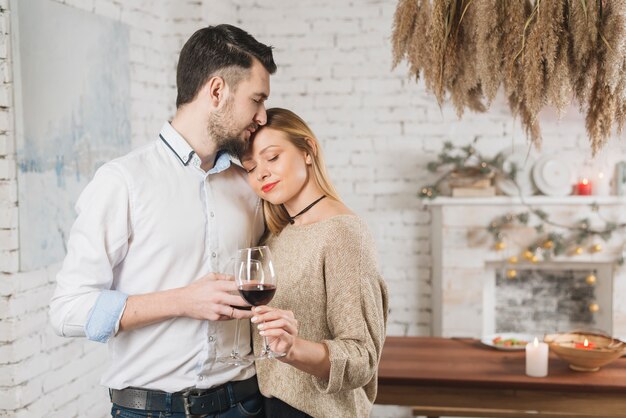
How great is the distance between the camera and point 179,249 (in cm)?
175

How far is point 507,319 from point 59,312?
12.5 ft

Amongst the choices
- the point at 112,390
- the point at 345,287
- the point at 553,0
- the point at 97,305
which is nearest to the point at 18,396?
the point at 112,390

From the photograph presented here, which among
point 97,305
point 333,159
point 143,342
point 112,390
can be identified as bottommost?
point 112,390

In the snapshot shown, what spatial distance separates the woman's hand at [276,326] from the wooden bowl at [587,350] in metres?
1.56

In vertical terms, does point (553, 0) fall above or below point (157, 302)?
above

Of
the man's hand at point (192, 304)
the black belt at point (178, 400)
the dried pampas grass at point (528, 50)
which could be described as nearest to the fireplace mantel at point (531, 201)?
the dried pampas grass at point (528, 50)

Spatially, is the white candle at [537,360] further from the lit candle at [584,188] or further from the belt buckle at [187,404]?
the lit candle at [584,188]

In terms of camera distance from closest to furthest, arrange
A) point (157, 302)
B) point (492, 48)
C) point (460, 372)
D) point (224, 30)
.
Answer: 1. point (157, 302)
2. point (492, 48)
3. point (224, 30)
4. point (460, 372)

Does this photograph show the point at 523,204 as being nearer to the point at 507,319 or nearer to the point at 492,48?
the point at 507,319

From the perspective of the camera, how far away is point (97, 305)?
5.28 feet

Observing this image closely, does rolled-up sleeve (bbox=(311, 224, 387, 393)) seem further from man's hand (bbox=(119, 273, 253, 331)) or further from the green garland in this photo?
the green garland

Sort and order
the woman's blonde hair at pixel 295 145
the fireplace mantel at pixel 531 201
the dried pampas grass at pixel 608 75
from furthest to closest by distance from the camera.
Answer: the fireplace mantel at pixel 531 201, the woman's blonde hair at pixel 295 145, the dried pampas grass at pixel 608 75

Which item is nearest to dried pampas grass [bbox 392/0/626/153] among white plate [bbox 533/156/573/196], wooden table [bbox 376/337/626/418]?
wooden table [bbox 376/337/626/418]

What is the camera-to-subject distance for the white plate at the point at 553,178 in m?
4.43
